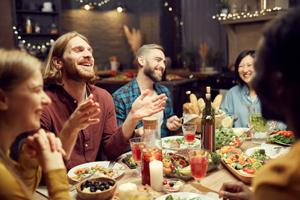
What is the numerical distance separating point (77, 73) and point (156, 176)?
96 cm

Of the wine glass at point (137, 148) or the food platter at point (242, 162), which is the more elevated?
the wine glass at point (137, 148)

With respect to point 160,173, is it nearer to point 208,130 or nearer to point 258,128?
point 208,130

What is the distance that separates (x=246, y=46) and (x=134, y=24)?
297 cm

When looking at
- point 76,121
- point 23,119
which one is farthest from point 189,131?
point 23,119

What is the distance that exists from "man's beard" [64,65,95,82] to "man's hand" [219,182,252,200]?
1206mm

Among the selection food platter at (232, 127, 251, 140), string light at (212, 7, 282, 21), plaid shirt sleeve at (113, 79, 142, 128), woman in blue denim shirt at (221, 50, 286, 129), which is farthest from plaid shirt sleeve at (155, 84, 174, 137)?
string light at (212, 7, 282, 21)

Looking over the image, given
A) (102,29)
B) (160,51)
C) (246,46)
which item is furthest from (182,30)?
(160,51)

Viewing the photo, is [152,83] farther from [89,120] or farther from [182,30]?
[182,30]

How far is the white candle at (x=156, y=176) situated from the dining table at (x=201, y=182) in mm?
27

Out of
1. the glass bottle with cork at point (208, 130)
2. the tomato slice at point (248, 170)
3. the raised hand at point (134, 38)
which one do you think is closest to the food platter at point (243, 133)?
the glass bottle with cork at point (208, 130)

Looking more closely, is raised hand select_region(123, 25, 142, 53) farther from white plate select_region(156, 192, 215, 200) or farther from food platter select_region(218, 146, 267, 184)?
white plate select_region(156, 192, 215, 200)

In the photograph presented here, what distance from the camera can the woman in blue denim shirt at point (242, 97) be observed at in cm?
295

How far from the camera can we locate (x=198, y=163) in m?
1.52

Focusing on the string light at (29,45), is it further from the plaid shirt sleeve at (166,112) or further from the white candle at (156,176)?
the white candle at (156,176)
